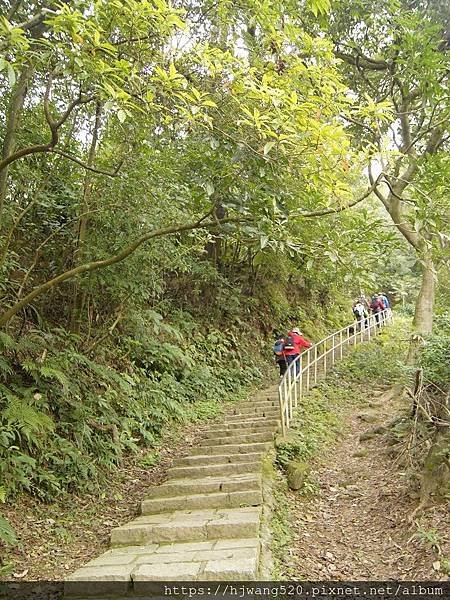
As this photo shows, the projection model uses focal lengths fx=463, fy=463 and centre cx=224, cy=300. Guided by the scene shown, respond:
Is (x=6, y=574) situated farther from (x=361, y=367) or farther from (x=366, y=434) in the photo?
(x=361, y=367)

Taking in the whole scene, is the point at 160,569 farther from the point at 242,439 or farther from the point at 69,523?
the point at 242,439

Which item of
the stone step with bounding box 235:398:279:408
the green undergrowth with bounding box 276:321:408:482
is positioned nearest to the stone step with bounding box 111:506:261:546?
the green undergrowth with bounding box 276:321:408:482

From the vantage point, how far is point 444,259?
514cm

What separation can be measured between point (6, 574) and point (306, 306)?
46.4ft

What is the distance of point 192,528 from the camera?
4.38 m

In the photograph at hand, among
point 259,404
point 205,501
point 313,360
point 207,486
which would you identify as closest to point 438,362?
point 207,486

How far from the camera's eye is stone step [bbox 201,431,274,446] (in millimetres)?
7012

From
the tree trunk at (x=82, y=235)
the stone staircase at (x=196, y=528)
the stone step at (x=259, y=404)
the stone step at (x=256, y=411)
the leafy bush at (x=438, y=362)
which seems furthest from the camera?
the stone step at (x=259, y=404)

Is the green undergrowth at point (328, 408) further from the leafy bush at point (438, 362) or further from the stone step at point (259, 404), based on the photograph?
the stone step at point (259, 404)

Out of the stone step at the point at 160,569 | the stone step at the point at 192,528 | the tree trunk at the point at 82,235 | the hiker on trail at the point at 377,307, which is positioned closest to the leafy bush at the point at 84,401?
the tree trunk at the point at 82,235

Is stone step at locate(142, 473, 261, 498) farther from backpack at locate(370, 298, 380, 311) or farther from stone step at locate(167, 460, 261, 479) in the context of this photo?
backpack at locate(370, 298, 380, 311)

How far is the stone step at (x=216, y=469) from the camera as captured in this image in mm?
5938

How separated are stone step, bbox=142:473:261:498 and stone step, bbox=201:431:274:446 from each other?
1.30 metres

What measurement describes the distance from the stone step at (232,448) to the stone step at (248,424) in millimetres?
797
